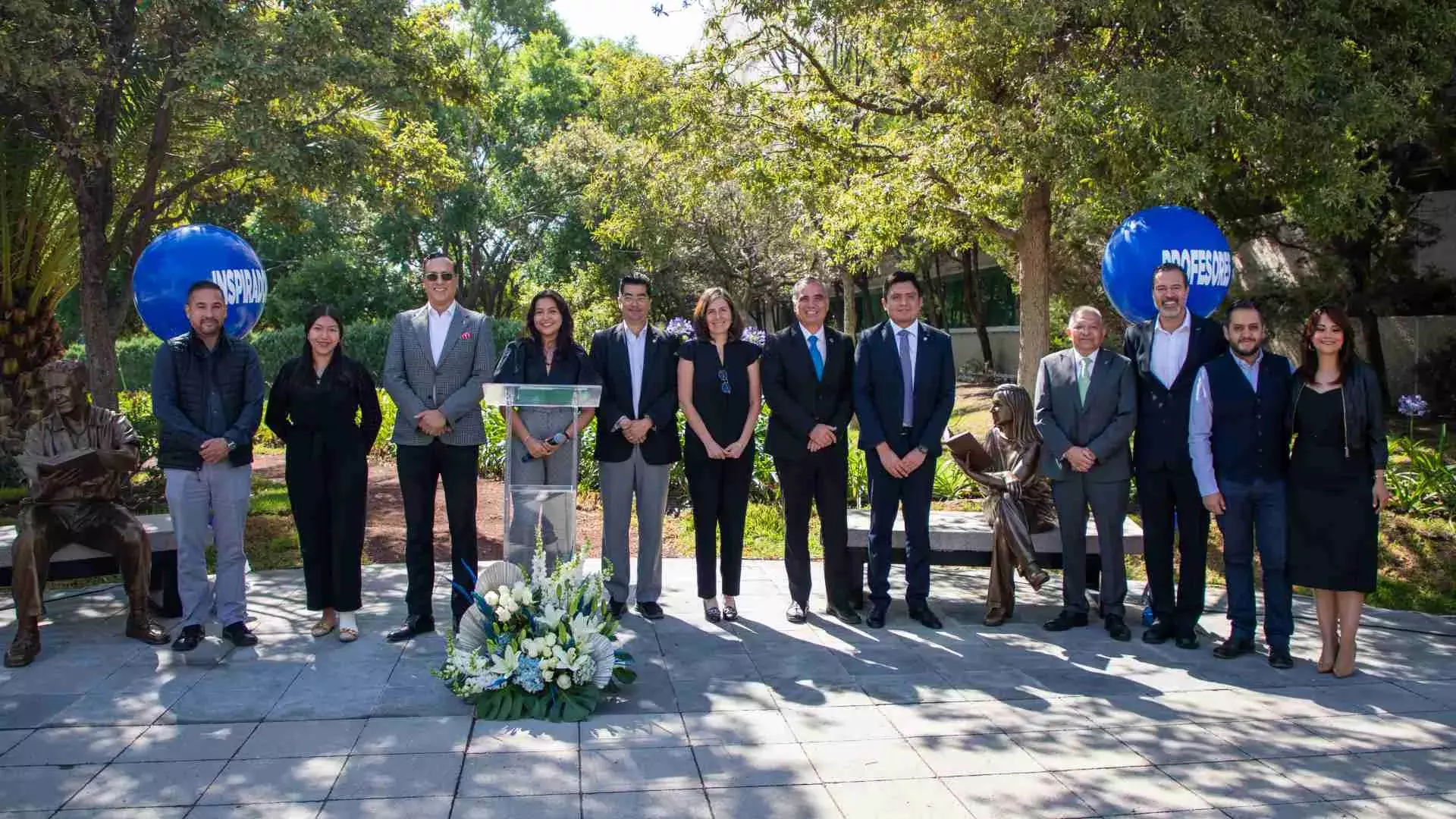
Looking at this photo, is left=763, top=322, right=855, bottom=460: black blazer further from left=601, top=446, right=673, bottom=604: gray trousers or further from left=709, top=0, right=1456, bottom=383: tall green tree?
left=709, top=0, right=1456, bottom=383: tall green tree

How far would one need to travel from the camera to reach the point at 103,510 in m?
6.05

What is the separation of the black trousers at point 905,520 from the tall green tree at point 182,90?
6.13m

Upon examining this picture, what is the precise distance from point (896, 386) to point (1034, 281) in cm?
584

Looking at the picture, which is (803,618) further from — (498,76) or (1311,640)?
(498,76)

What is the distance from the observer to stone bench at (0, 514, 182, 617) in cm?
619

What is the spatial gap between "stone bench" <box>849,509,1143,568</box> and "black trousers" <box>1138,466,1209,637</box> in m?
0.42

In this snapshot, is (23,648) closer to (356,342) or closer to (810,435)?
(810,435)

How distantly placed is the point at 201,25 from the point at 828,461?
22.7 ft

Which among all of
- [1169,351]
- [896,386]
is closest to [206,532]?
[896,386]

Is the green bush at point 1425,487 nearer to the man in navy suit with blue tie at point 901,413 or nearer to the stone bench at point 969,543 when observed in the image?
the stone bench at point 969,543

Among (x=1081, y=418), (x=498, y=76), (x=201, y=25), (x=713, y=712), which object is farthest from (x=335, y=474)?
(x=498, y=76)

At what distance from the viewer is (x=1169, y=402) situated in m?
6.08

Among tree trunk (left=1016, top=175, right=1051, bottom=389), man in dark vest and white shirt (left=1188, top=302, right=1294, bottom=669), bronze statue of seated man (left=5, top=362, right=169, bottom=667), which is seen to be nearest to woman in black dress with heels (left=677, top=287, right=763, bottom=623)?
man in dark vest and white shirt (left=1188, top=302, right=1294, bottom=669)

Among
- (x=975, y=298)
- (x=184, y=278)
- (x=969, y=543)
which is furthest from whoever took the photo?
(x=975, y=298)
